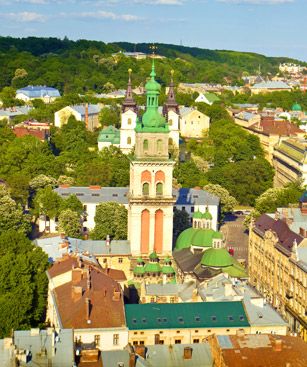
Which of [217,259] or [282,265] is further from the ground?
[217,259]

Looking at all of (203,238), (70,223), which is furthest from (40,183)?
(203,238)

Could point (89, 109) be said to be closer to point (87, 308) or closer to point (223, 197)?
point (223, 197)

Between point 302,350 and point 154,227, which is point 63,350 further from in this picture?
point 154,227

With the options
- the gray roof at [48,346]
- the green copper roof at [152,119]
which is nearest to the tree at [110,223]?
the green copper roof at [152,119]

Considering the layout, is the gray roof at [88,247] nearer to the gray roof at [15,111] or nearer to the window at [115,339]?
the window at [115,339]

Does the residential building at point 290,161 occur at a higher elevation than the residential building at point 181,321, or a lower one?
higher
